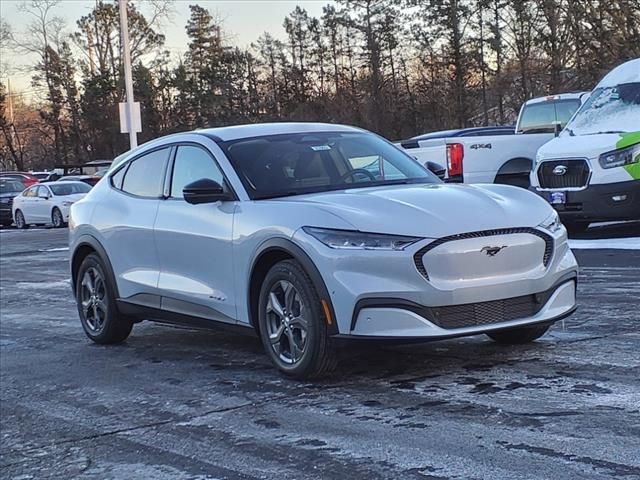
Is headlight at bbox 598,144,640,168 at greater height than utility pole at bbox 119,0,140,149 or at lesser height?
lesser

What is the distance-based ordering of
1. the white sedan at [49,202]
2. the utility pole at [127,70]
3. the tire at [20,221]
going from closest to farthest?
the utility pole at [127,70], the white sedan at [49,202], the tire at [20,221]

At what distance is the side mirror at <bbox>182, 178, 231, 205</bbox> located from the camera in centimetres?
623

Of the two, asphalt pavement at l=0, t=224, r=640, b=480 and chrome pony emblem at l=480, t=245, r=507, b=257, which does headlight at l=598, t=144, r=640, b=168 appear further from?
chrome pony emblem at l=480, t=245, r=507, b=257

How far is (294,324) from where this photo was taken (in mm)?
5680

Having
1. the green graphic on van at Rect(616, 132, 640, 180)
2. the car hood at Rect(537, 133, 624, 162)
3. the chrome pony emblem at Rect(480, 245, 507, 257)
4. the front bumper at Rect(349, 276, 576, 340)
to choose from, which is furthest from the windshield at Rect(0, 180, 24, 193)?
the chrome pony emblem at Rect(480, 245, 507, 257)

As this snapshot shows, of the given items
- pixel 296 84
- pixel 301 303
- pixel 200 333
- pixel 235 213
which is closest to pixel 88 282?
pixel 200 333

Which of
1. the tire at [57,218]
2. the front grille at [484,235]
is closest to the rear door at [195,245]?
the front grille at [484,235]

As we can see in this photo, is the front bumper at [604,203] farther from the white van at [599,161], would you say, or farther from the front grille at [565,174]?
the front grille at [565,174]

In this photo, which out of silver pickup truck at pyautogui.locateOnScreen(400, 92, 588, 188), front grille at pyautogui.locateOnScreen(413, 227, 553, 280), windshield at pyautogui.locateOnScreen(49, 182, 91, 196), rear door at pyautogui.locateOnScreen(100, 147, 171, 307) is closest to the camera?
front grille at pyautogui.locateOnScreen(413, 227, 553, 280)

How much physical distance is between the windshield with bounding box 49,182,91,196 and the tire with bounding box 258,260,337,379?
23.8m

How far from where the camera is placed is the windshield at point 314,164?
20.7 feet

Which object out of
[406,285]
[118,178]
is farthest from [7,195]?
[406,285]

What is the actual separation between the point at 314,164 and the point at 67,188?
77.9 feet

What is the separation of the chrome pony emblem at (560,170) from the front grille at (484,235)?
26.4 ft
